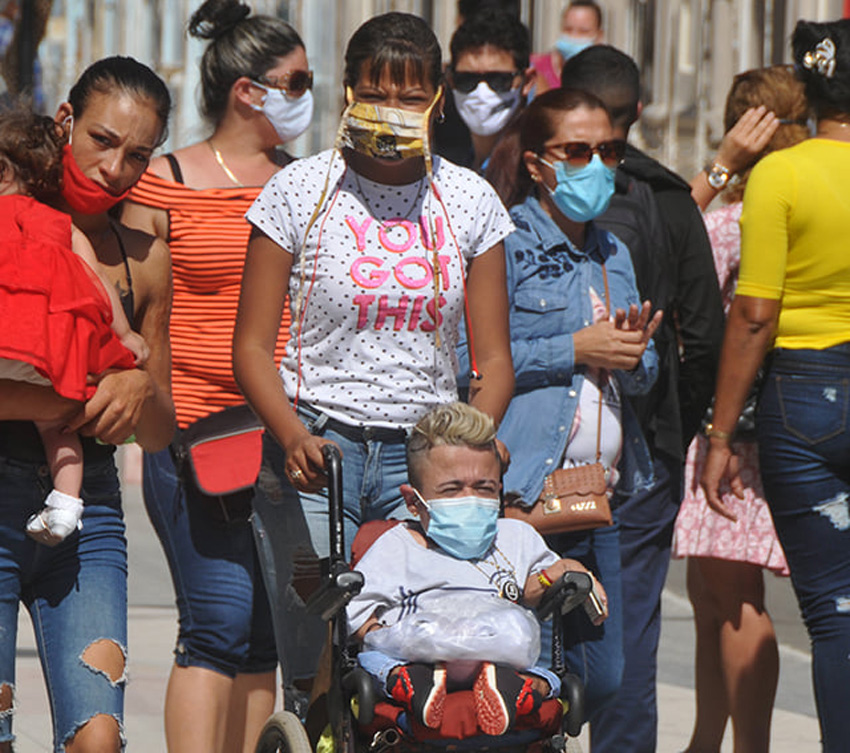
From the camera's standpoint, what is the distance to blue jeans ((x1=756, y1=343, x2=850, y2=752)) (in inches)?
187

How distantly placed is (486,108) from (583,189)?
1713 millimetres

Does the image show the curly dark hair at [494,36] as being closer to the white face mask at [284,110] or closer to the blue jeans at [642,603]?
the white face mask at [284,110]

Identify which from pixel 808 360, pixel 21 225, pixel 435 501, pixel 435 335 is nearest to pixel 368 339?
pixel 435 335

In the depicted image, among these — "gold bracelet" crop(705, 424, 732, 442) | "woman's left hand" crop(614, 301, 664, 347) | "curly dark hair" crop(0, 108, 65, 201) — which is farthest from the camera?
"gold bracelet" crop(705, 424, 732, 442)

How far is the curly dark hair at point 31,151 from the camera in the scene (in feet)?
12.8

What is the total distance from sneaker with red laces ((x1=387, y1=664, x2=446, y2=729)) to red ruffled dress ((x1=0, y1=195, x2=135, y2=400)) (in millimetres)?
850

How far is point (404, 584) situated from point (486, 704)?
1.21 ft

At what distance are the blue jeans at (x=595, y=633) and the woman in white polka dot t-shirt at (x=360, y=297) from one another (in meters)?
0.66

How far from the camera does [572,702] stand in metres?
3.95

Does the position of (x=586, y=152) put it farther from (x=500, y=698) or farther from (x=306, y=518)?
(x=500, y=698)

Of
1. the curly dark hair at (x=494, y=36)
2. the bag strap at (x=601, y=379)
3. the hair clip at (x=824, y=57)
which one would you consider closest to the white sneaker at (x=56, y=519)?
the bag strap at (x=601, y=379)

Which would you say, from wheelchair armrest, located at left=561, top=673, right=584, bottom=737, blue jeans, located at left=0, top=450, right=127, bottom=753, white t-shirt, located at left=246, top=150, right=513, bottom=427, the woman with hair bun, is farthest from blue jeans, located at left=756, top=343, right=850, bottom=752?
blue jeans, located at left=0, top=450, right=127, bottom=753

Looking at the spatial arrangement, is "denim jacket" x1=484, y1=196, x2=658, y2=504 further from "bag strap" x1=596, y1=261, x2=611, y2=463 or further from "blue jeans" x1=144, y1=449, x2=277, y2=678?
"blue jeans" x1=144, y1=449, x2=277, y2=678

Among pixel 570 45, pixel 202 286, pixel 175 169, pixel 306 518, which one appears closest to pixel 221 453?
pixel 202 286
